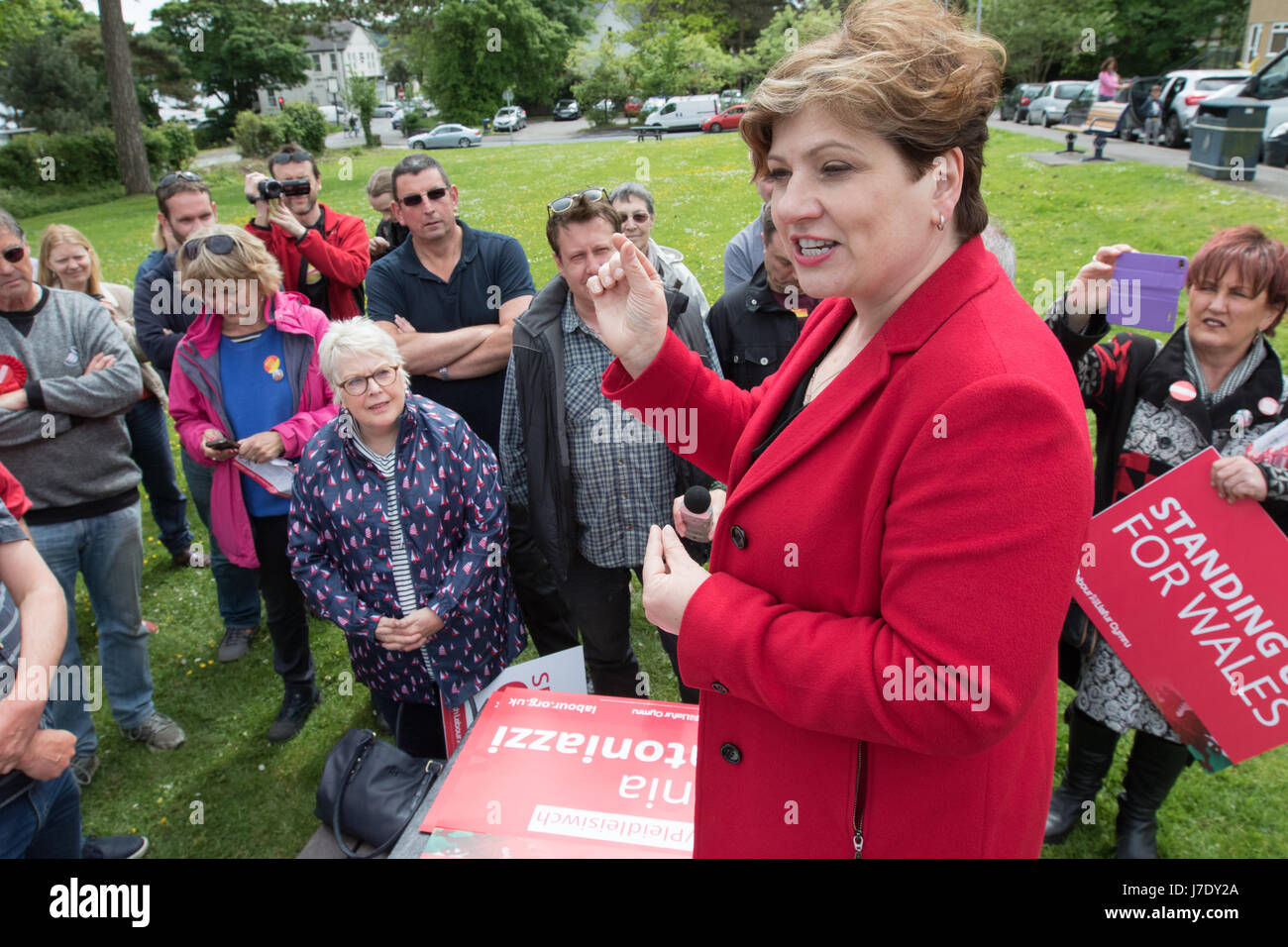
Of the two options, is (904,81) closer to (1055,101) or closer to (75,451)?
(75,451)

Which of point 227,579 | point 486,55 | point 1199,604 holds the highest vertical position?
point 486,55

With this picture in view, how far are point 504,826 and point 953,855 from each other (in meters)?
1.61

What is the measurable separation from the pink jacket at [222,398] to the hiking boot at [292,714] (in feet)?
2.68

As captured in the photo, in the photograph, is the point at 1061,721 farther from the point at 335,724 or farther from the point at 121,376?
the point at 121,376

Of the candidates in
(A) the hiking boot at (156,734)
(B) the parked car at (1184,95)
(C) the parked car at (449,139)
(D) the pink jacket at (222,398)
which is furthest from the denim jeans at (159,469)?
(C) the parked car at (449,139)

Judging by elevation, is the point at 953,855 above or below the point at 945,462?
below

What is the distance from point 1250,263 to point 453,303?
3581 mm

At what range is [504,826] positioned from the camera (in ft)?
8.55

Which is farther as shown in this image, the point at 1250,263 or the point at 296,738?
the point at 296,738

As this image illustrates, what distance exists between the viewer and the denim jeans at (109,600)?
3852 millimetres

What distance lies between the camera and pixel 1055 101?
85.0 ft

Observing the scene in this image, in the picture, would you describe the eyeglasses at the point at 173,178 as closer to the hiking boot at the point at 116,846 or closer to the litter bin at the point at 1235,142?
the hiking boot at the point at 116,846

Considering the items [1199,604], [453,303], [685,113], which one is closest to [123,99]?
[685,113]

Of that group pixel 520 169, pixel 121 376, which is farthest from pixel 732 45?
pixel 121 376
